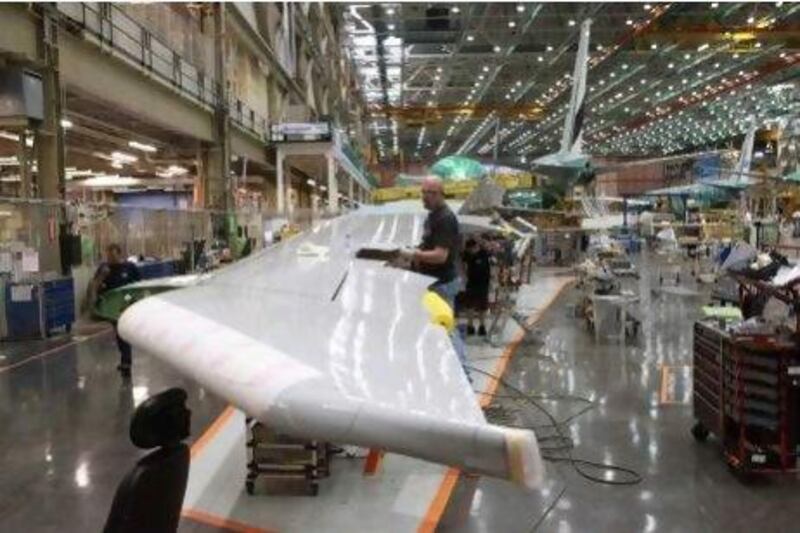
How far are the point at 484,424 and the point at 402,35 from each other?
1091 inches

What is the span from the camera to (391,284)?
10.4ft

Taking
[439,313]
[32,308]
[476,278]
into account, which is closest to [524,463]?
[439,313]

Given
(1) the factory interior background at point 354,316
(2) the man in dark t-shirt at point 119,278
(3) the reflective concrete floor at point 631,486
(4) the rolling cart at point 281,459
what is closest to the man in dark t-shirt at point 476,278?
(1) the factory interior background at point 354,316

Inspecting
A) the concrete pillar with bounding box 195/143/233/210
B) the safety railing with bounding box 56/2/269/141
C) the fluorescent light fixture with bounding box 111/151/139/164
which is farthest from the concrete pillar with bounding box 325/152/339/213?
the fluorescent light fixture with bounding box 111/151/139/164

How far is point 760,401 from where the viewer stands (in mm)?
4629

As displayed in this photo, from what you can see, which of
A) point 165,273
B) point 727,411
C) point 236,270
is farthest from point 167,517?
point 165,273

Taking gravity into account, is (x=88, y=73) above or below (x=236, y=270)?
above

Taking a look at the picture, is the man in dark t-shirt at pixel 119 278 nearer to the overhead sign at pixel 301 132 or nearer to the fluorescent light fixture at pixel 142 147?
the fluorescent light fixture at pixel 142 147

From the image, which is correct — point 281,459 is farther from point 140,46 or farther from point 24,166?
point 140,46

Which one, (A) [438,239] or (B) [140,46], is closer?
(A) [438,239]

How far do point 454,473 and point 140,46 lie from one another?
41.0 feet

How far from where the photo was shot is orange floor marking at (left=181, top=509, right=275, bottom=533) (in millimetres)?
3990

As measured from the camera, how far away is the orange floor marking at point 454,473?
4066 mm

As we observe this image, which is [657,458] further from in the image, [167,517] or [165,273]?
[165,273]
